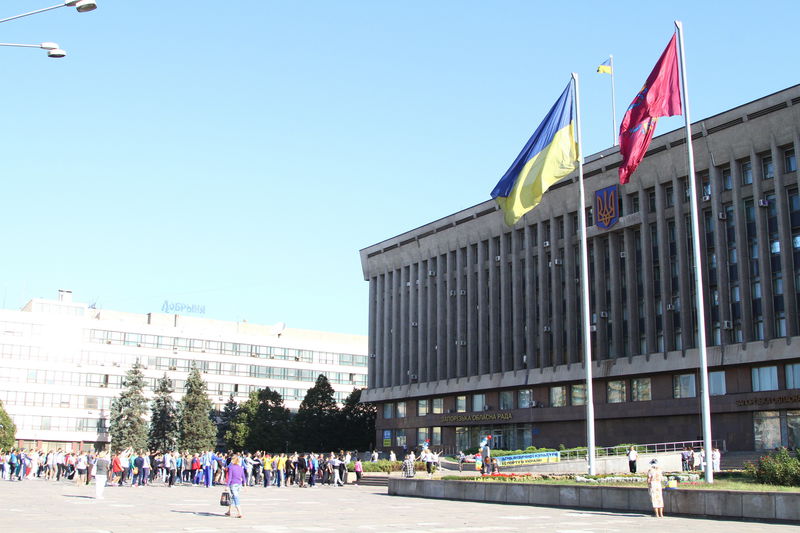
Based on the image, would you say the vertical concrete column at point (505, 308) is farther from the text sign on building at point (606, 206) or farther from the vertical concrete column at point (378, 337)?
the vertical concrete column at point (378, 337)

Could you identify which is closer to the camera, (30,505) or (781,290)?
(30,505)

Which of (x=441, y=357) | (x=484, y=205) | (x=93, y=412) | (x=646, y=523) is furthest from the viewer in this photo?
(x=93, y=412)

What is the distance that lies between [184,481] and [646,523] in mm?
31590

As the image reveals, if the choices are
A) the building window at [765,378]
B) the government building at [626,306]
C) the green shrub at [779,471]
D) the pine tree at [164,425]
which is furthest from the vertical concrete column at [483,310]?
the green shrub at [779,471]

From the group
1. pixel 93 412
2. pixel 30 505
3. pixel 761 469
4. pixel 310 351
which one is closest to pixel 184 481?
pixel 30 505

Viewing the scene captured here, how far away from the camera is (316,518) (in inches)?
870

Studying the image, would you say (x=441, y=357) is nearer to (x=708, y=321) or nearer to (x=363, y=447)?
(x=363, y=447)

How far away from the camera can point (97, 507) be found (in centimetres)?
2473

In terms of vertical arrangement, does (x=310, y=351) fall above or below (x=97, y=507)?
above

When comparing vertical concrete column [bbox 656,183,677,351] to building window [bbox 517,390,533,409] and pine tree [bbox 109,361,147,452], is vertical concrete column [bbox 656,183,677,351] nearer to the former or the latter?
building window [bbox 517,390,533,409]

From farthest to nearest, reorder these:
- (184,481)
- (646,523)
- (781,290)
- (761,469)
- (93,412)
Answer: (93,412)
(781,290)
(184,481)
(761,469)
(646,523)

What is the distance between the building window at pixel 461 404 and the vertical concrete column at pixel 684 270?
24.9 metres

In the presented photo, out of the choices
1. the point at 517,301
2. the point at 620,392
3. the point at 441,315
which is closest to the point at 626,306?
the point at 620,392

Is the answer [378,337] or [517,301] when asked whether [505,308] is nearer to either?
[517,301]
